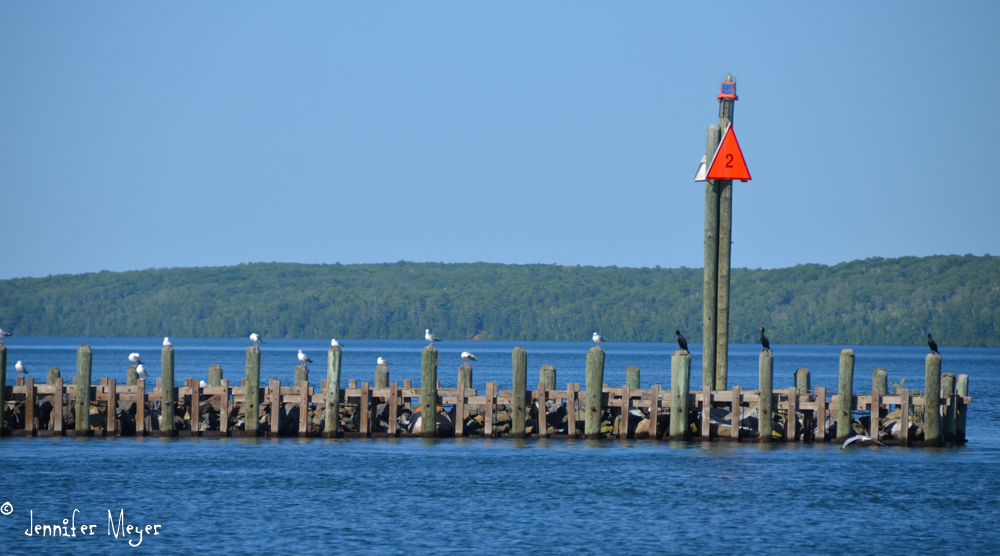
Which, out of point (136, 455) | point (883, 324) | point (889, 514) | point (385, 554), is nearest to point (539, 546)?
point (385, 554)

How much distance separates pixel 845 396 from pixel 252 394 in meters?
12.0

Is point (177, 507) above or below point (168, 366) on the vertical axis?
below

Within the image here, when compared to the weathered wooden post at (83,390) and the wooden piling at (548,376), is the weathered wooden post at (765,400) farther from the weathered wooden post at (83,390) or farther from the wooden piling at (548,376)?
the weathered wooden post at (83,390)

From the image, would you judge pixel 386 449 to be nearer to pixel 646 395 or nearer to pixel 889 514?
pixel 646 395

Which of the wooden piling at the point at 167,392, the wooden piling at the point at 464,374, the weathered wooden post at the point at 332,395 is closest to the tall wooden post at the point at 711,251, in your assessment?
the wooden piling at the point at 464,374

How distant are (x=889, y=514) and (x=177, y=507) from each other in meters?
11.9

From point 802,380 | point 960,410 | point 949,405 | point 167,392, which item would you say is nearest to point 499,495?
point 167,392

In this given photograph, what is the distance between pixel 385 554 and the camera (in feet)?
60.3

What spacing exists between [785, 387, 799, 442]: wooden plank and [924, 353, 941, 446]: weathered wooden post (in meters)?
2.53

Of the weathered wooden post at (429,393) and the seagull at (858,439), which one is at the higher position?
the weathered wooden post at (429,393)

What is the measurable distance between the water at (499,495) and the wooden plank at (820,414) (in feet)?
1.56

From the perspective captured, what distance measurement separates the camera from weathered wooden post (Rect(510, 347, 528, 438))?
1010 inches

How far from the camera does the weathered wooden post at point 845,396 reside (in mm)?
25328

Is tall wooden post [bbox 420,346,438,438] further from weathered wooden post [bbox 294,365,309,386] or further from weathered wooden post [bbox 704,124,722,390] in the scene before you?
weathered wooden post [bbox 704,124,722,390]
